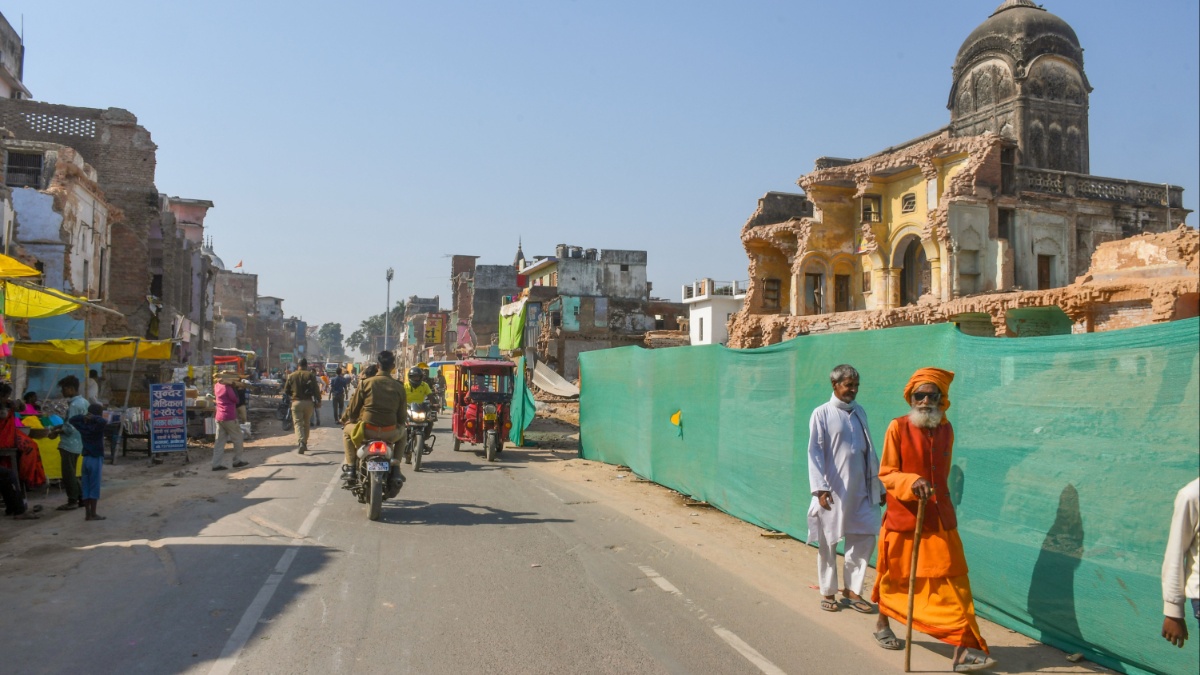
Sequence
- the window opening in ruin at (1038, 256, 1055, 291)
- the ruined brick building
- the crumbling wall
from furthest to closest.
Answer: the window opening in ruin at (1038, 256, 1055, 291) < the ruined brick building < the crumbling wall

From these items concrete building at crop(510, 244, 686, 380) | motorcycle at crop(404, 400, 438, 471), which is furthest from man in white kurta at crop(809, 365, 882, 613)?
concrete building at crop(510, 244, 686, 380)

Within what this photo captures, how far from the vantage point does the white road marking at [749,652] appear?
510 centimetres

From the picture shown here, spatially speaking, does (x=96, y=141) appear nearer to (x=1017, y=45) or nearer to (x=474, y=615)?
(x=474, y=615)

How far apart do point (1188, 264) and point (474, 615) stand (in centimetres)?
2163

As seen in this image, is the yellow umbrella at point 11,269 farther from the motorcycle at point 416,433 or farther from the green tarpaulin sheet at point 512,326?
the green tarpaulin sheet at point 512,326

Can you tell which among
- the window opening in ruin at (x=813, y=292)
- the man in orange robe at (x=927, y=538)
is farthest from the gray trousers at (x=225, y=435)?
the window opening in ruin at (x=813, y=292)

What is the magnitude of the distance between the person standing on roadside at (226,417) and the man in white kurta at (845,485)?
12.0 meters

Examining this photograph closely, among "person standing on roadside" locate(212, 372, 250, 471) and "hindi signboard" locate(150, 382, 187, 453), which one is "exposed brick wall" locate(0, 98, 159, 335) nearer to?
"hindi signboard" locate(150, 382, 187, 453)

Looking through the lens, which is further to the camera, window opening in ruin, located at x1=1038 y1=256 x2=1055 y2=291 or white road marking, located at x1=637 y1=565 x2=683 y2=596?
window opening in ruin, located at x1=1038 y1=256 x2=1055 y2=291

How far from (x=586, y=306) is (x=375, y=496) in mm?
44731

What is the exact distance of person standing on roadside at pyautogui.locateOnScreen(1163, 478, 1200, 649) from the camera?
3.81 metres

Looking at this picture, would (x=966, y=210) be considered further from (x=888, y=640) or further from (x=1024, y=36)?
(x=888, y=640)

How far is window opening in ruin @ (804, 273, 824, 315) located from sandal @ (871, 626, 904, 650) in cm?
3610

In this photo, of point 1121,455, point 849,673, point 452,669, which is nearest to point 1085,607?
point 1121,455
